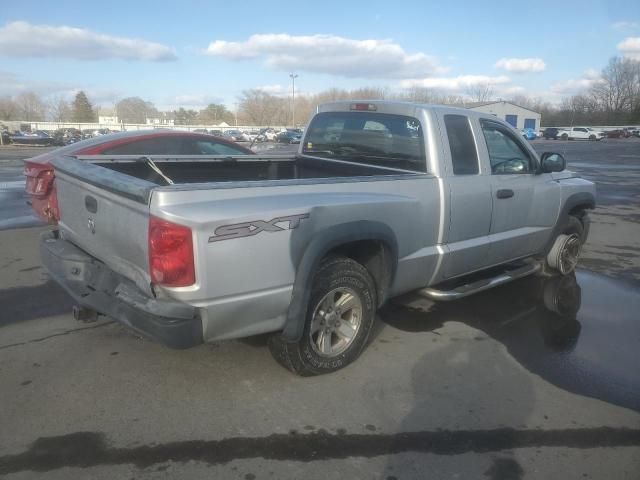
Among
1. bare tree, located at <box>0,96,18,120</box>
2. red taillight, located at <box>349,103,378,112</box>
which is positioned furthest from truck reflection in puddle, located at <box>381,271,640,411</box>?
bare tree, located at <box>0,96,18,120</box>

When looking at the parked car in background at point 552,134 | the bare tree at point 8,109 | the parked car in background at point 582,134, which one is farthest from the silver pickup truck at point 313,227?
the bare tree at point 8,109

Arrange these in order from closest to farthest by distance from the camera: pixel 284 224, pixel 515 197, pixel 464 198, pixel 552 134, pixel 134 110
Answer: pixel 284 224 → pixel 464 198 → pixel 515 197 → pixel 552 134 → pixel 134 110

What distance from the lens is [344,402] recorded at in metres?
3.31

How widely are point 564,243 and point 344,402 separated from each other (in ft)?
12.7

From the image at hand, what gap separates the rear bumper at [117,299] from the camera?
109 inches

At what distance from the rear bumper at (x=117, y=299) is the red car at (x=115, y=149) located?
204cm

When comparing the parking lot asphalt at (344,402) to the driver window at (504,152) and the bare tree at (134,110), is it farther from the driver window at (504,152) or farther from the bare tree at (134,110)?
the bare tree at (134,110)

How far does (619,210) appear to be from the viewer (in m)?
11.2

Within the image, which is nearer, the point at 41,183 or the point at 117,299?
the point at 117,299

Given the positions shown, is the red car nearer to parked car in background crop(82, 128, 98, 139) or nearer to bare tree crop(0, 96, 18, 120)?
parked car in background crop(82, 128, 98, 139)

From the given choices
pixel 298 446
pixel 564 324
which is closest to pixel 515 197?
pixel 564 324

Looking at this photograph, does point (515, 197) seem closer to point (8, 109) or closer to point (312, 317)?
point (312, 317)

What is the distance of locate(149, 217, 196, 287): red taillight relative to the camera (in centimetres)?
267

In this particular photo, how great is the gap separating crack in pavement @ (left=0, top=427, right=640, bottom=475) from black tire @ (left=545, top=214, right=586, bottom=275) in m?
3.11
